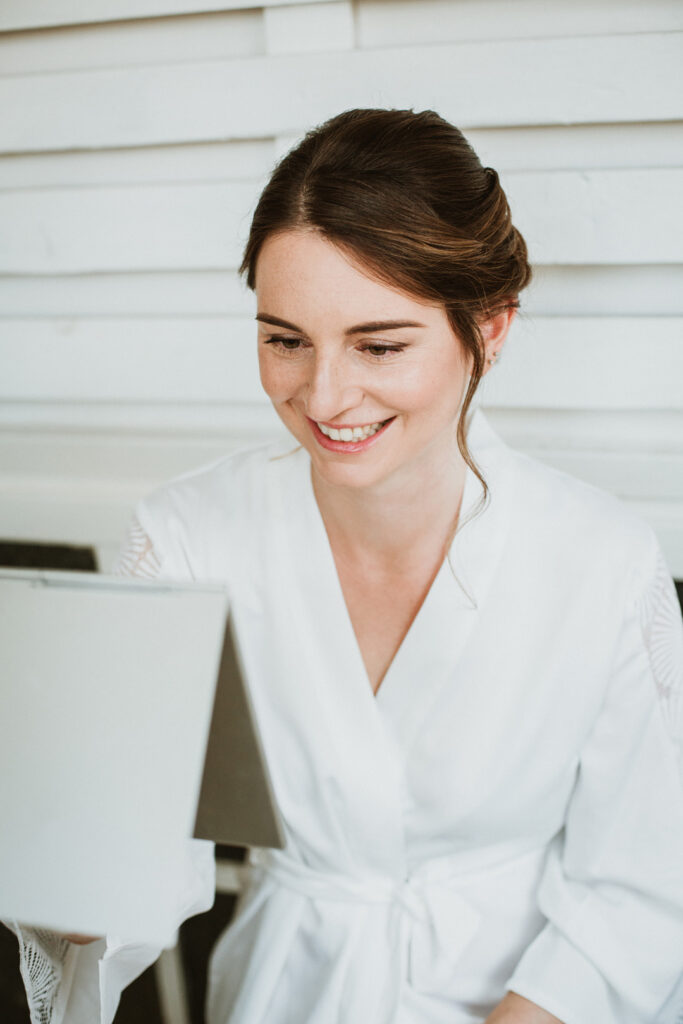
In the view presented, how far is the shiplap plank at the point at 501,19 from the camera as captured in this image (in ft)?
3.90

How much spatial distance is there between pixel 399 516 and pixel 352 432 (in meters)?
0.20

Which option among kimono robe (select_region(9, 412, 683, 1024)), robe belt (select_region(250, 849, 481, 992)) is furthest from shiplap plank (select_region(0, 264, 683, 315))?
robe belt (select_region(250, 849, 481, 992))

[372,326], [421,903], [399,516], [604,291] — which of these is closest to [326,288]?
[372,326]

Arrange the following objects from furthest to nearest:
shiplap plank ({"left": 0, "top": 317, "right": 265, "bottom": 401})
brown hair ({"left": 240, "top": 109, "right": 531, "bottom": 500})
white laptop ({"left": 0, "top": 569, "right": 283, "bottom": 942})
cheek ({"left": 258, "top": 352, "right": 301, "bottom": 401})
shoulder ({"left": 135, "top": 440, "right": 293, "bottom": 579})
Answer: shiplap plank ({"left": 0, "top": 317, "right": 265, "bottom": 401}) < shoulder ({"left": 135, "top": 440, "right": 293, "bottom": 579}) < cheek ({"left": 258, "top": 352, "right": 301, "bottom": 401}) < brown hair ({"left": 240, "top": 109, "right": 531, "bottom": 500}) < white laptop ({"left": 0, "top": 569, "right": 283, "bottom": 942})

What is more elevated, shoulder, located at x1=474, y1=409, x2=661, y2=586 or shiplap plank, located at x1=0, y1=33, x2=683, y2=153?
shiplap plank, located at x1=0, y1=33, x2=683, y2=153

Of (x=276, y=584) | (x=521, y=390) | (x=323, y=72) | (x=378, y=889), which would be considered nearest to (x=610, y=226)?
(x=521, y=390)

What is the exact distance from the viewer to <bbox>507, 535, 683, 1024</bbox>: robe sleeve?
115 cm

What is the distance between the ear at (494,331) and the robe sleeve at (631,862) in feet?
1.14

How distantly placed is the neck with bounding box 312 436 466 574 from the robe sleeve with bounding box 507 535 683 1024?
0.28 metres

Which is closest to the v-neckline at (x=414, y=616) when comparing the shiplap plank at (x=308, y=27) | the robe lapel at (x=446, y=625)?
the robe lapel at (x=446, y=625)

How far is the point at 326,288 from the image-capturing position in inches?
38.2

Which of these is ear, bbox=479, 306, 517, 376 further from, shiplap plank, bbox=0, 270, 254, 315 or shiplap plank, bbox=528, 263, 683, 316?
shiplap plank, bbox=0, 270, 254, 315

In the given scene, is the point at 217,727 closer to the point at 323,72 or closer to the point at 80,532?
the point at 80,532

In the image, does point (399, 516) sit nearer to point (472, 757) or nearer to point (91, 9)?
point (472, 757)
